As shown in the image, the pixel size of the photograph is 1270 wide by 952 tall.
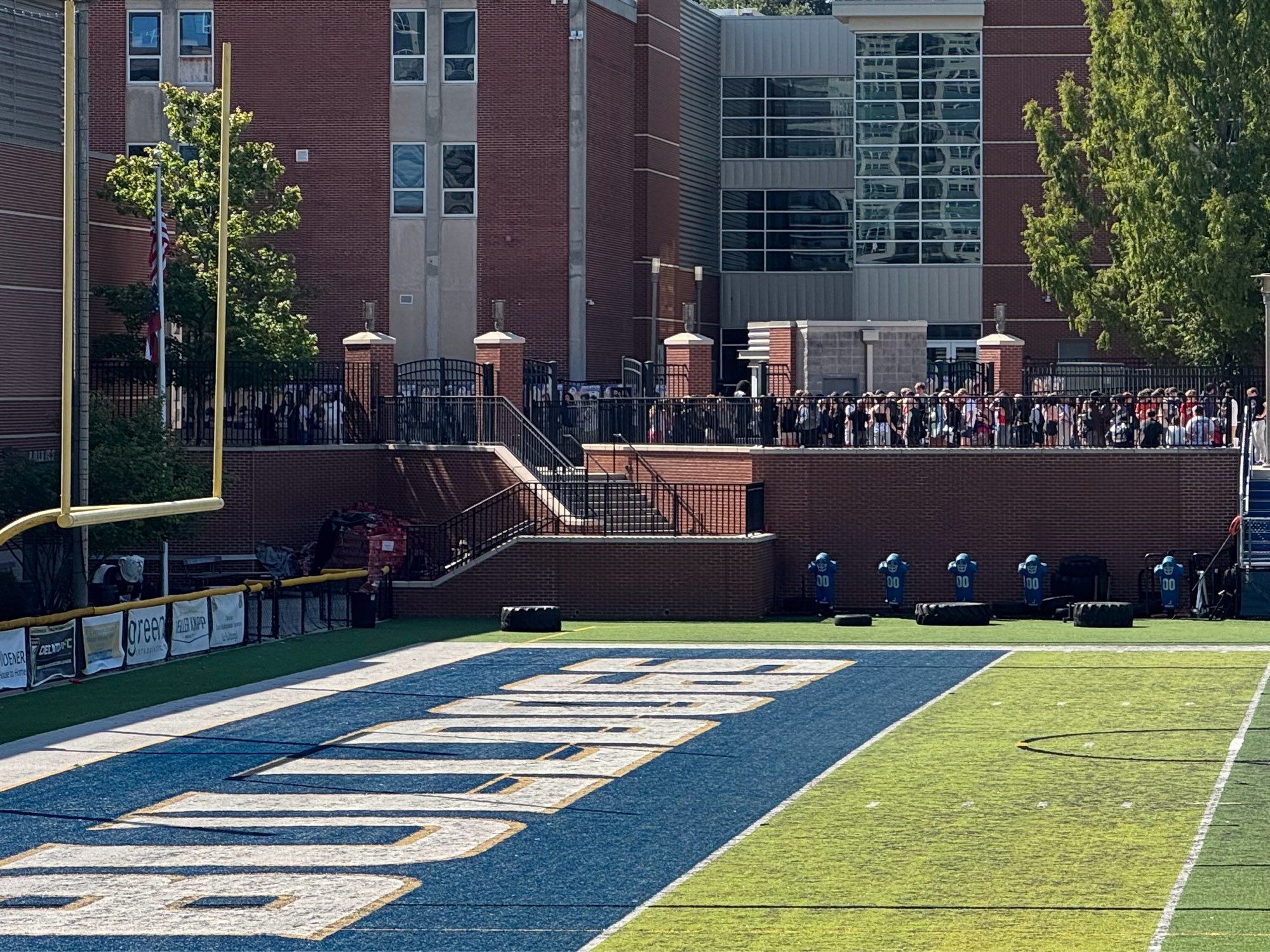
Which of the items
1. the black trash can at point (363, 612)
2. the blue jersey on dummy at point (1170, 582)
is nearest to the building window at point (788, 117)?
the blue jersey on dummy at point (1170, 582)

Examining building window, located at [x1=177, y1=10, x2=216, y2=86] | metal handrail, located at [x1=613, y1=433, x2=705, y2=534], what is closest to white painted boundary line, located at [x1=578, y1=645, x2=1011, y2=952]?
metal handrail, located at [x1=613, y1=433, x2=705, y2=534]

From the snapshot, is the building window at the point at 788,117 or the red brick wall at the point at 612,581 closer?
the red brick wall at the point at 612,581

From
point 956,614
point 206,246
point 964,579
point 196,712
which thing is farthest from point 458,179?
point 196,712

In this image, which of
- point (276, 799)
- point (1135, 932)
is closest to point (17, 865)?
point (276, 799)

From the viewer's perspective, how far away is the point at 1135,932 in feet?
52.1

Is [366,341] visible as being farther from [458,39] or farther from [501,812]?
[501,812]

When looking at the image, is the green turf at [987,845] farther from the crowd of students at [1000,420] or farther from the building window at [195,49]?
the building window at [195,49]

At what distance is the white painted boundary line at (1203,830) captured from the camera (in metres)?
15.9

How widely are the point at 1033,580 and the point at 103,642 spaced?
1695 centimetres

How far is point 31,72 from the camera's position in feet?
119

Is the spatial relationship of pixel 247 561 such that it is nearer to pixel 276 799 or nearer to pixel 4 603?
pixel 4 603

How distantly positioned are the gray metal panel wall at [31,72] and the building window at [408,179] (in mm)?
18911

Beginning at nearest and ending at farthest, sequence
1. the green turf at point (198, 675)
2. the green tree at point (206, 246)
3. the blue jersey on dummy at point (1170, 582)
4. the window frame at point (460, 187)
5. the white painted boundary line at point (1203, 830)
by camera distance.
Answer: the white painted boundary line at point (1203, 830), the green turf at point (198, 675), the blue jersey on dummy at point (1170, 582), the green tree at point (206, 246), the window frame at point (460, 187)

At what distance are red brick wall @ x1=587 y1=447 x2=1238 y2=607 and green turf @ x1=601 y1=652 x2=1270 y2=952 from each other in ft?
39.7
